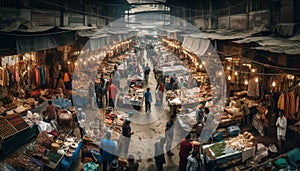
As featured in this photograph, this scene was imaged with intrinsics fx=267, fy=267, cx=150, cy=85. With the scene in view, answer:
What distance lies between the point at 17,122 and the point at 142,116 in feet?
24.7

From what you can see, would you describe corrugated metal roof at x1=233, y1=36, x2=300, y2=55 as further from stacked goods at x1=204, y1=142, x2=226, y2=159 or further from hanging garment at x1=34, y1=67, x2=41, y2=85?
hanging garment at x1=34, y1=67, x2=41, y2=85

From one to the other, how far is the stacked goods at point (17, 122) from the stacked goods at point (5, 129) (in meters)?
0.19

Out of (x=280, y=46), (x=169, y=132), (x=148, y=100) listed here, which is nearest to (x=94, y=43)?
(x=148, y=100)

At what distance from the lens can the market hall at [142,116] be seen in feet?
34.3

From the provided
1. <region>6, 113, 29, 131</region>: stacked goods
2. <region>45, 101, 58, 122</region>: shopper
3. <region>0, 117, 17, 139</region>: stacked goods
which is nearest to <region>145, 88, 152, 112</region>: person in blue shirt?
<region>45, 101, 58, 122</region>: shopper

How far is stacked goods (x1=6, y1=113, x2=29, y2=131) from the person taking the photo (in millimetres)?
11741

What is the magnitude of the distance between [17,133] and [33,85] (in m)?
6.03

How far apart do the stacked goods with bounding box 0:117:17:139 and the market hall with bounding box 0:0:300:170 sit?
4cm

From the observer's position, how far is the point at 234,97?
16578 millimetres

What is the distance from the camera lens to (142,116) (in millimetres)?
17141

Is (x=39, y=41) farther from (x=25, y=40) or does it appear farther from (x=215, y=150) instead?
(x=215, y=150)

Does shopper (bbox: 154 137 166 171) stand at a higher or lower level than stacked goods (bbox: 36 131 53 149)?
lower

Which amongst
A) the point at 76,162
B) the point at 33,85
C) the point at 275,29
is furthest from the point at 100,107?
the point at 275,29

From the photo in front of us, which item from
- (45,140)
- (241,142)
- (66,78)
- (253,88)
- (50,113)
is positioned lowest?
(241,142)
